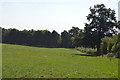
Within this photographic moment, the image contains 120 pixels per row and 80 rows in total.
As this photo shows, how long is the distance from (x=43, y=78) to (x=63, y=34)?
112m

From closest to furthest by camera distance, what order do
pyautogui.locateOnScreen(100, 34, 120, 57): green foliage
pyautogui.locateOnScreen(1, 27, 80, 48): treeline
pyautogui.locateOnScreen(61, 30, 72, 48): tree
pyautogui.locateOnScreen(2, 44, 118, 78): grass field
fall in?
pyautogui.locateOnScreen(2, 44, 118, 78): grass field < pyautogui.locateOnScreen(100, 34, 120, 57): green foliage < pyautogui.locateOnScreen(1, 27, 80, 48): treeline < pyautogui.locateOnScreen(61, 30, 72, 48): tree

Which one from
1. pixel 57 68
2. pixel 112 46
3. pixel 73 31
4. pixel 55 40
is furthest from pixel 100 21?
pixel 73 31

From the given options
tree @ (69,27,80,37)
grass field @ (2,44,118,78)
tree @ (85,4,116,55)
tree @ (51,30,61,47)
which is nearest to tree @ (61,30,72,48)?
tree @ (51,30,61,47)

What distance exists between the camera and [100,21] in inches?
Result: 2248

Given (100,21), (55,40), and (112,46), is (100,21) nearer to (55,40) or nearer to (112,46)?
(112,46)

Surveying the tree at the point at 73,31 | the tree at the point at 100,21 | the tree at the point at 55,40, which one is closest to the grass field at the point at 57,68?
the tree at the point at 100,21

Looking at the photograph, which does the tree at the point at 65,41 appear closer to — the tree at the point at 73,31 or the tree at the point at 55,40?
the tree at the point at 55,40

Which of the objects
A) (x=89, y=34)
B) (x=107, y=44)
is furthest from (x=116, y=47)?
(x=89, y=34)

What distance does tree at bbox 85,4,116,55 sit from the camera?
2247 inches

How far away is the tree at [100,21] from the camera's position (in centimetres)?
5706

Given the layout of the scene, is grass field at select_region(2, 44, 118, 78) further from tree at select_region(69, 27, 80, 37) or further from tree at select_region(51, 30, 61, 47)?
tree at select_region(69, 27, 80, 37)

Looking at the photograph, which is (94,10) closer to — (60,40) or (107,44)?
(107,44)

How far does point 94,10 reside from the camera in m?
57.7

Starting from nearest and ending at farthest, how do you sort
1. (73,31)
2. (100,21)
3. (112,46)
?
Answer: (112,46), (100,21), (73,31)
